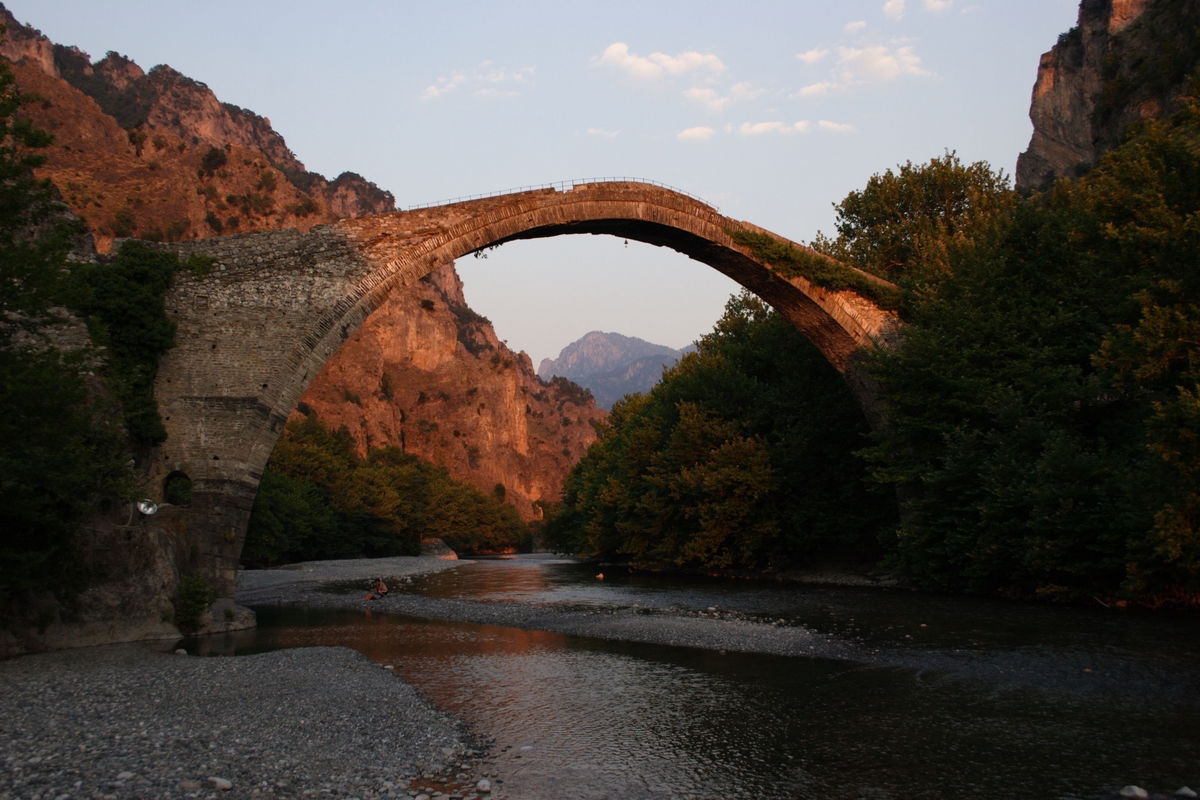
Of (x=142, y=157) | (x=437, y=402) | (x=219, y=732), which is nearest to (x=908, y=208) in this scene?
(x=219, y=732)

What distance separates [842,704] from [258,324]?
41.3ft

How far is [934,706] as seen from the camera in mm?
8602

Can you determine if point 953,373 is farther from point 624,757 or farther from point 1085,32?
point 1085,32

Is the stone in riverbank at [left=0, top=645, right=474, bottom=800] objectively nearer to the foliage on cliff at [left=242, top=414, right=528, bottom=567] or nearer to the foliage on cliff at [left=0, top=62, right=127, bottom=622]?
the foliage on cliff at [left=0, top=62, right=127, bottom=622]

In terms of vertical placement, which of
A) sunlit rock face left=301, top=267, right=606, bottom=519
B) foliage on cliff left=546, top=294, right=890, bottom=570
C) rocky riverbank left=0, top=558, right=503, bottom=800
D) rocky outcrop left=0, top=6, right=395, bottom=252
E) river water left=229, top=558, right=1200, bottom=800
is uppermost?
rocky outcrop left=0, top=6, right=395, bottom=252

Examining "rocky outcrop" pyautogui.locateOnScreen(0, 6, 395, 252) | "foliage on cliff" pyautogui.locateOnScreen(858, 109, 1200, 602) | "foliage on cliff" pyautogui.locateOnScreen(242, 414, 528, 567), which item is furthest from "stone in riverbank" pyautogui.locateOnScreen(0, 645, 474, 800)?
"foliage on cliff" pyautogui.locateOnScreen(242, 414, 528, 567)

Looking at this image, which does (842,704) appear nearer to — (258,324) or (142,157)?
(258,324)

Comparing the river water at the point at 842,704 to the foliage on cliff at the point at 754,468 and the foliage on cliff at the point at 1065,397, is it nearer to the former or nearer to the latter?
the foliage on cliff at the point at 1065,397

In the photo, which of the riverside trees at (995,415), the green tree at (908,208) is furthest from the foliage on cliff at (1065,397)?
the green tree at (908,208)

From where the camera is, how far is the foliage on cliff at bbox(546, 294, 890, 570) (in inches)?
960

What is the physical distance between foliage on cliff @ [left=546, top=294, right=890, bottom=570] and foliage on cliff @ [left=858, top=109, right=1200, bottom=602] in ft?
11.5

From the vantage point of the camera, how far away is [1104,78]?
3656 centimetres

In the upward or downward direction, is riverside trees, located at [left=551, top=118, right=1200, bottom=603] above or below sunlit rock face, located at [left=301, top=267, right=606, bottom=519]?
below

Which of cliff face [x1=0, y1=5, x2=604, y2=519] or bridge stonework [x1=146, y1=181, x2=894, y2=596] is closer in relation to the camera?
bridge stonework [x1=146, y1=181, x2=894, y2=596]
